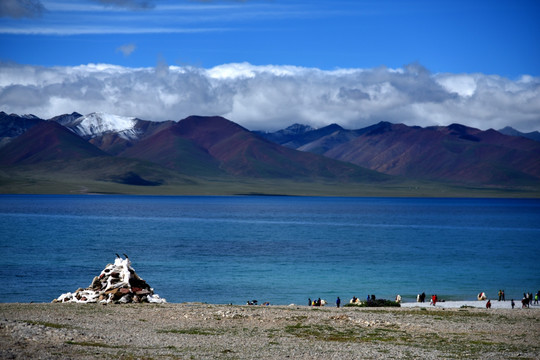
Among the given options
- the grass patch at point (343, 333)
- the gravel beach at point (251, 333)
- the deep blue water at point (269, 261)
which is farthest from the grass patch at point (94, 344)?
the deep blue water at point (269, 261)

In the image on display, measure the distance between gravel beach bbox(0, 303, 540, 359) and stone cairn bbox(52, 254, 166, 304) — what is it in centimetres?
141

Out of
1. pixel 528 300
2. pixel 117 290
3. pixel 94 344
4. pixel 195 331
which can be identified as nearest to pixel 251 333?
pixel 195 331

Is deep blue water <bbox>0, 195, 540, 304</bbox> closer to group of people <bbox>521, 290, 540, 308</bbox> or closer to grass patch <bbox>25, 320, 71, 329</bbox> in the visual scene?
group of people <bbox>521, 290, 540, 308</bbox>

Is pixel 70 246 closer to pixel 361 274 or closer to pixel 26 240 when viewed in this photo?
pixel 26 240

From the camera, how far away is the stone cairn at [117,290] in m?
35.8

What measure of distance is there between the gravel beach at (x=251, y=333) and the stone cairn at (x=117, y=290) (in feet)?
4.63

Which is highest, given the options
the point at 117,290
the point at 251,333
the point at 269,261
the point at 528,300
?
the point at 117,290

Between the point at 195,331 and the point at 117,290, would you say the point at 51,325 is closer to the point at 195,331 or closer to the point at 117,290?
the point at 195,331

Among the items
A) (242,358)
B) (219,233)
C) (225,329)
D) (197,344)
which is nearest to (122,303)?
(225,329)

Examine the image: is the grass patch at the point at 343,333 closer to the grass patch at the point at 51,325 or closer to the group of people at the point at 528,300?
the grass patch at the point at 51,325

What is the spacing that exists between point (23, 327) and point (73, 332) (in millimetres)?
1924

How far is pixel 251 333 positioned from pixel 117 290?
11727 mm

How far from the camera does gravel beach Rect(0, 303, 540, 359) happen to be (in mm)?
22031

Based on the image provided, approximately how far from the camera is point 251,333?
1081 inches
